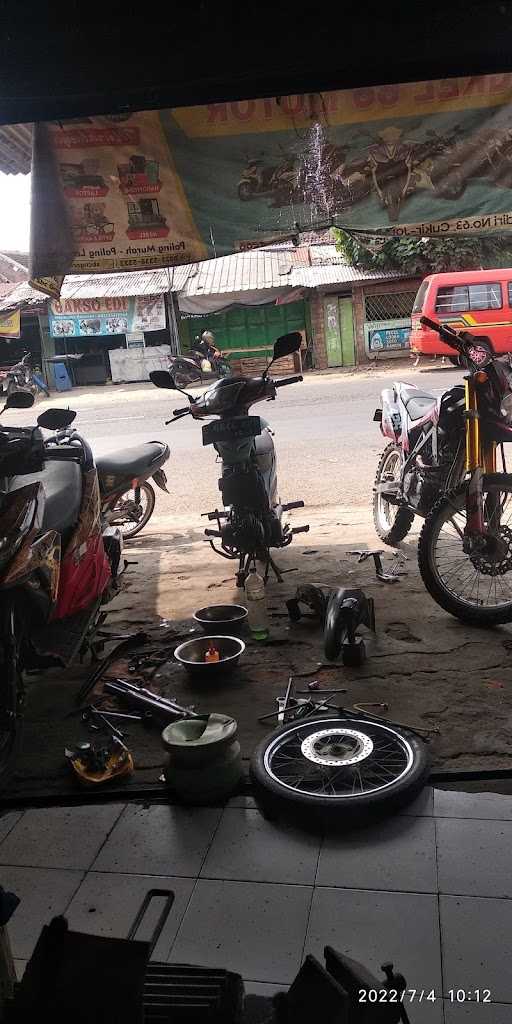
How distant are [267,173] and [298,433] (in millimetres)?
7169

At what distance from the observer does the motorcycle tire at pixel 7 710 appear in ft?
9.48

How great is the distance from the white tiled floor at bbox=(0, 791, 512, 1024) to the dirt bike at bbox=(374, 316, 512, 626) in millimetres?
1816

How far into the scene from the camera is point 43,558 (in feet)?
10.5

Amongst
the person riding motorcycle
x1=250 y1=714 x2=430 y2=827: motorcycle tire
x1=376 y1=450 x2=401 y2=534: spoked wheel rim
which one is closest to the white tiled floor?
x1=250 y1=714 x2=430 y2=827: motorcycle tire

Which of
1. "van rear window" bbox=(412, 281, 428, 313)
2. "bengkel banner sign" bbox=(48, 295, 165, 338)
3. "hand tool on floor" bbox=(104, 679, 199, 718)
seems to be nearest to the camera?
"hand tool on floor" bbox=(104, 679, 199, 718)

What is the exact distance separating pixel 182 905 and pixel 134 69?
3229 millimetres

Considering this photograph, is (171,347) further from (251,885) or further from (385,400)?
(251,885)

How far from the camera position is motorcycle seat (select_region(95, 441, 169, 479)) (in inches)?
210

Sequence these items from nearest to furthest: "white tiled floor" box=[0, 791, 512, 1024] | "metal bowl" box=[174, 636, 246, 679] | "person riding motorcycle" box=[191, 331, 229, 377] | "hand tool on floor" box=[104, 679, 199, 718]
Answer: "white tiled floor" box=[0, 791, 512, 1024] < "hand tool on floor" box=[104, 679, 199, 718] < "metal bowl" box=[174, 636, 246, 679] < "person riding motorcycle" box=[191, 331, 229, 377]

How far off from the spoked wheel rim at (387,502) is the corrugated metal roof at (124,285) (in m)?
18.4

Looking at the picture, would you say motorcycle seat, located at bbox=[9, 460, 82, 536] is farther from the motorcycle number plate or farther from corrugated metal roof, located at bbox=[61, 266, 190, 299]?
corrugated metal roof, located at bbox=[61, 266, 190, 299]

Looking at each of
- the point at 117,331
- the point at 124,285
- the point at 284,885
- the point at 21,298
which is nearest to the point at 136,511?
the point at 284,885

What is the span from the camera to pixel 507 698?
11.5 feet

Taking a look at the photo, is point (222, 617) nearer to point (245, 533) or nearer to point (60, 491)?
point (245, 533)
